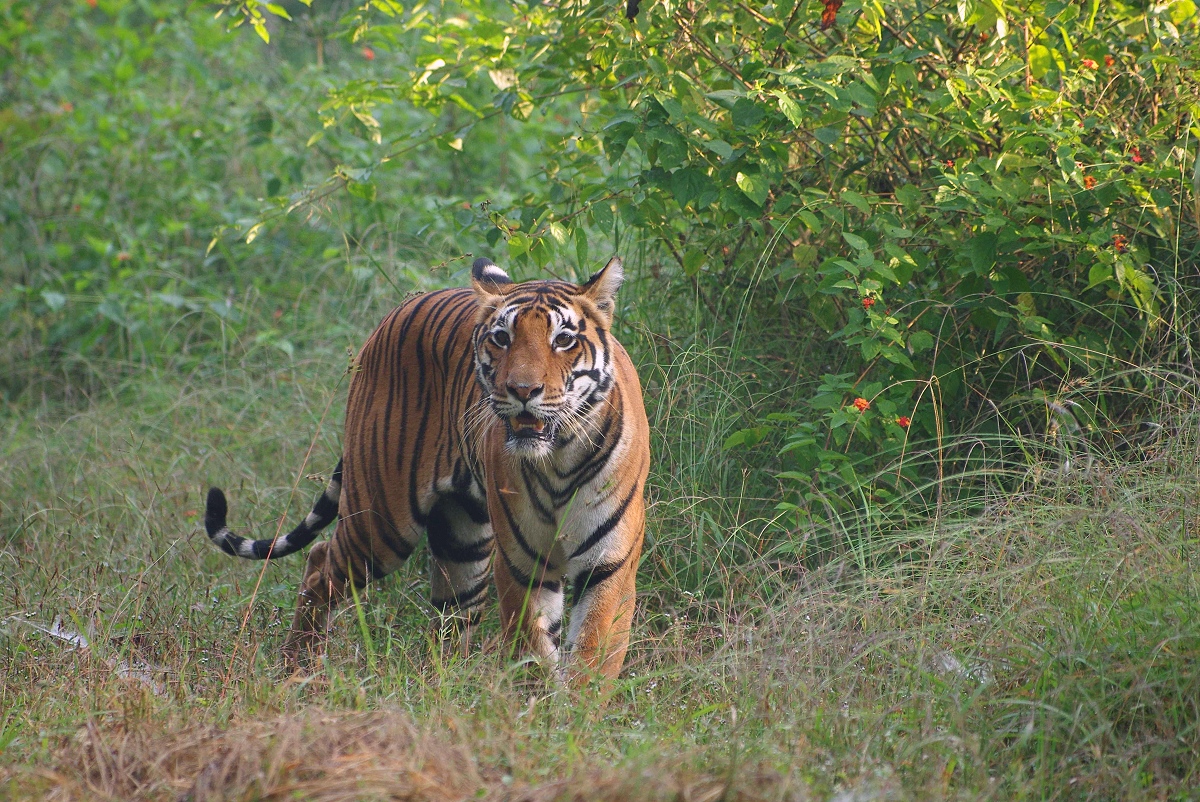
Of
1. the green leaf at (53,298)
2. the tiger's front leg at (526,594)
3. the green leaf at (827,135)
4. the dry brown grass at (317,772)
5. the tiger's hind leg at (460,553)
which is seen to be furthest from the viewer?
the green leaf at (53,298)

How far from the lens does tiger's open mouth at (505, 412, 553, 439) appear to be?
128 inches

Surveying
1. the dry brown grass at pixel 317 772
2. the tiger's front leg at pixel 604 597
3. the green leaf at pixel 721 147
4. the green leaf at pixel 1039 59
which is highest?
the green leaf at pixel 1039 59

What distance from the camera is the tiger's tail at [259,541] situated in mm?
3961

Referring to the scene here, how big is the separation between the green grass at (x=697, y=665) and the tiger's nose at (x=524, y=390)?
70 cm

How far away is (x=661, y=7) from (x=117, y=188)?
499cm

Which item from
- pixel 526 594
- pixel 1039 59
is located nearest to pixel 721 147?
pixel 1039 59

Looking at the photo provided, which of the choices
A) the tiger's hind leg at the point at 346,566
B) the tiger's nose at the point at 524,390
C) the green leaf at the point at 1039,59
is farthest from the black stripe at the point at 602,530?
the green leaf at the point at 1039,59

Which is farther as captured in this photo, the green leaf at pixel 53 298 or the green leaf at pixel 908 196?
the green leaf at pixel 53 298

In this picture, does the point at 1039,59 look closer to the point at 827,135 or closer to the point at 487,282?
the point at 827,135

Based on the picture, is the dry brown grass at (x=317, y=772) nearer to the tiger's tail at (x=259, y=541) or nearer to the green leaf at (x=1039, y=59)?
the tiger's tail at (x=259, y=541)

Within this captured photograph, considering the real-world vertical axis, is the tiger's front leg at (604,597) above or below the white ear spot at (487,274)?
below

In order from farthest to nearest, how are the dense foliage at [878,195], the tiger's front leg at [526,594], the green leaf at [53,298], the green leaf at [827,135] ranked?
the green leaf at [53,298]
the green leaf at [827,135]
the dense foliage at [878,195]
the tiger's front leg at [526,594]

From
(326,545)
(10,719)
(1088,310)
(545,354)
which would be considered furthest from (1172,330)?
(10,719)

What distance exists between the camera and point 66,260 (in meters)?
7.43
